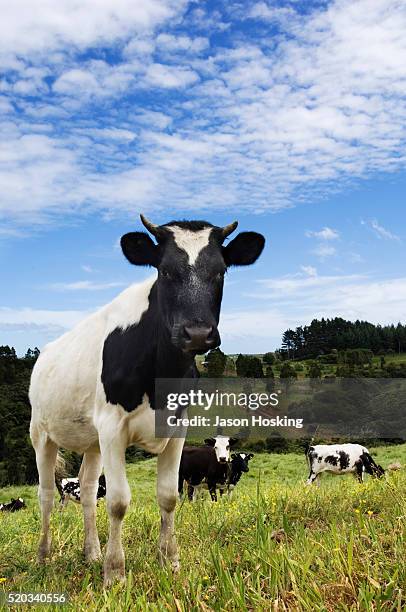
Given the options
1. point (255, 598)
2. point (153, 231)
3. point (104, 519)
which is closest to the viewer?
point (255, 598)

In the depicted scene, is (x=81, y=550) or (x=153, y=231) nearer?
(x=153, y=231)

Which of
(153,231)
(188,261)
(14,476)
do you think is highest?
(153,231)

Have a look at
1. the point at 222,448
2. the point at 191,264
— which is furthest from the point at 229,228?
the point at 222,448

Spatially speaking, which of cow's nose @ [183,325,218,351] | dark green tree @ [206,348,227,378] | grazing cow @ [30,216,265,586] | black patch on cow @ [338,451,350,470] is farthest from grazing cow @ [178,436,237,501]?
cow's nose @ [183,325,218,351]

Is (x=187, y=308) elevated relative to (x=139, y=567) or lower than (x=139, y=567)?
elevated

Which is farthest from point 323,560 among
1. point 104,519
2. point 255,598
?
point 104,519

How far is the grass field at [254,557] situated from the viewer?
3912 mm

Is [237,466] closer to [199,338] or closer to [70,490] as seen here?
[70,490]

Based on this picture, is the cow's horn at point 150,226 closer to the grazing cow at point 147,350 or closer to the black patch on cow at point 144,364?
the grazing cow at point 147,350

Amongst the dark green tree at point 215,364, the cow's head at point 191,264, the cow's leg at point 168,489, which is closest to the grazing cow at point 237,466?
the dark green tree at point 215,364

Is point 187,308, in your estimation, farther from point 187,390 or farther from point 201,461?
point 201,461

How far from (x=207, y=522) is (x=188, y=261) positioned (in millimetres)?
3181

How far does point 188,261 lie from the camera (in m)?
5.34

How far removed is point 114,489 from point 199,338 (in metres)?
1.88
